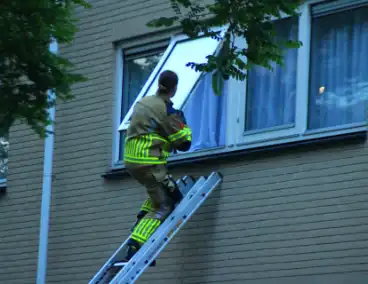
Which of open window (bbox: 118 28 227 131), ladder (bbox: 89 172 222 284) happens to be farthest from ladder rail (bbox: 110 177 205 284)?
open window (bbox: 118 28 227 131)

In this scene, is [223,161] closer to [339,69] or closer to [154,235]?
[154,235]

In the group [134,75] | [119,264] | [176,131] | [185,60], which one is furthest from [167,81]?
[134,75]

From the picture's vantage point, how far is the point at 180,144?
1253cm

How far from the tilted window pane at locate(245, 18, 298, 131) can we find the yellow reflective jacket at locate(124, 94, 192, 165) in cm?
108

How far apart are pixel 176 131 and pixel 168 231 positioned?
104 centimetres

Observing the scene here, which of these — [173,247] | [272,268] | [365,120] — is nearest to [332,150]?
[365,120]

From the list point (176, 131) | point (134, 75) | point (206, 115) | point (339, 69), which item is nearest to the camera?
point (176, 131)

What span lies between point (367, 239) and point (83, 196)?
4.41 m

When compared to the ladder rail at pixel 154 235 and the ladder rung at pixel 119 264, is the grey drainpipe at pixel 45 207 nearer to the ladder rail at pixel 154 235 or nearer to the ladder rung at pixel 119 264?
the ladder rung at pixel 119 264

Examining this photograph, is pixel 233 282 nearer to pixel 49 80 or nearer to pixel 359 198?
pixel 359 198

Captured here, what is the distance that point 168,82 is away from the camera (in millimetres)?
12602

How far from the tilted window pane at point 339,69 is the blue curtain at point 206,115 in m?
1.17

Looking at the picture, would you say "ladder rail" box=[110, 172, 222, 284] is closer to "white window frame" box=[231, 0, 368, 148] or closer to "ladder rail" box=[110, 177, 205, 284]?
"ladder rail" box=[110, 177, 205, 284]

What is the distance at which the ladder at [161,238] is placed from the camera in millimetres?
12367
